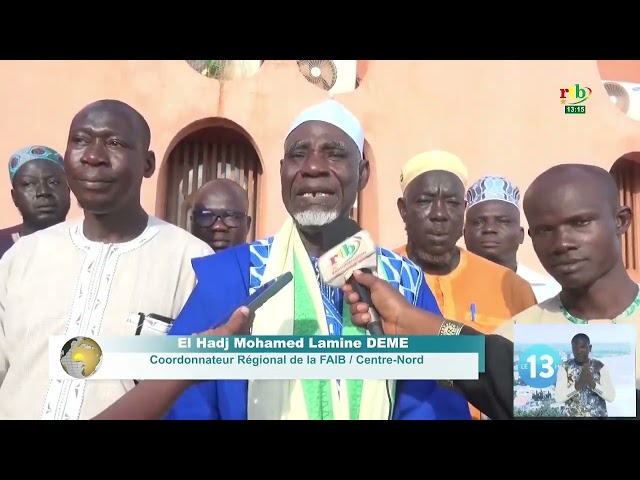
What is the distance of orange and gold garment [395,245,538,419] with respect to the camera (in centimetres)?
317

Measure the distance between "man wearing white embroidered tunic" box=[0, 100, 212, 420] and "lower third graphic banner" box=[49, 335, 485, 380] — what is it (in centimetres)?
5

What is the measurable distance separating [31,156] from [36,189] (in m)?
0.16

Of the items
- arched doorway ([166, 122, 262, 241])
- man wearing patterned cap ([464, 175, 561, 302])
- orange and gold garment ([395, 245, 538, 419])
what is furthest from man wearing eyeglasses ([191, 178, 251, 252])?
man wearing patterned cap ([464, 175, 561, 302])

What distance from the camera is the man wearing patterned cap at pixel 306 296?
269 cm

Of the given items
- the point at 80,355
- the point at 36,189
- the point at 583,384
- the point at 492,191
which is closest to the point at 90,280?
the point at 80,355

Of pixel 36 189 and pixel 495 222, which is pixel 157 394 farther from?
pixel 495 222

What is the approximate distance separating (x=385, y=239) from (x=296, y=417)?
941 mm

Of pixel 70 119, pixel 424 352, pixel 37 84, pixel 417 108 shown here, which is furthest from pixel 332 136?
pixel 37 84

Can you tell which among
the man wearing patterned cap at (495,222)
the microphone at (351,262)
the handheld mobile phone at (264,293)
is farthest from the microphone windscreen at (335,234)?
the man wearing patterned cap at (495,222)

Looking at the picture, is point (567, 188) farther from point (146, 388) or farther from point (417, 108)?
point (146, 388)

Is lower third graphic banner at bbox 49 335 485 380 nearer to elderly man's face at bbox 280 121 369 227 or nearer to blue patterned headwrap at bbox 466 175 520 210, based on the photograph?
elderly man's face at bbox 280 121 369 227

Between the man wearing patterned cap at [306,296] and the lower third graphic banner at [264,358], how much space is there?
2.1 inches

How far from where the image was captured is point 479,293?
3225mm

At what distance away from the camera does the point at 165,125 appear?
3.30 m
